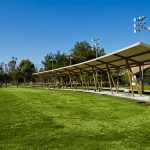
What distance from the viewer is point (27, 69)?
98.0 meters

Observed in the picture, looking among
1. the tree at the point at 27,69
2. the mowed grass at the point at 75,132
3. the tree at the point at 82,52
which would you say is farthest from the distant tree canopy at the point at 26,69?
the mowed grass at the point at 75,132

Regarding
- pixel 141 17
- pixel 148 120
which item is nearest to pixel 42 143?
pixel 148 120

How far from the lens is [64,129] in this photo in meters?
9.89

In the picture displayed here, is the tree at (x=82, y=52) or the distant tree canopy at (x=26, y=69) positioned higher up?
the tree at (x=82, y=52)

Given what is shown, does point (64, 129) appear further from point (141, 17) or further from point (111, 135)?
point (141, 17)

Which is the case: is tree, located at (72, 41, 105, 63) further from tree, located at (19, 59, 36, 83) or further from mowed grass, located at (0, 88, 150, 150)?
mowed grass, located at (0, 88, 150, 150)

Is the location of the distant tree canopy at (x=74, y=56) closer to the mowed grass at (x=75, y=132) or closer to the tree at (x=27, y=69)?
the tree at (x=27, y=69)

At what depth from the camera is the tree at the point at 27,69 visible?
97.7 meters

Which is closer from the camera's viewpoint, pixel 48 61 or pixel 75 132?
pixel 75 132

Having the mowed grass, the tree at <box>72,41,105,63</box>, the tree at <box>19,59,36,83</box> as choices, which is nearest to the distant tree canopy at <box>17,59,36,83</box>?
the tree at <box>19,59,36,83</box>

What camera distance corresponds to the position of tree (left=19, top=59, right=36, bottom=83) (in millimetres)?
97688

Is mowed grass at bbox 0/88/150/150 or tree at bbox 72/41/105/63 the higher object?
tree at bbox 72/41/105/63

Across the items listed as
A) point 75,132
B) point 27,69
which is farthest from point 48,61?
point 75,132

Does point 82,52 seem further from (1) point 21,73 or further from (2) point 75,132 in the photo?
(2) point 75,132
